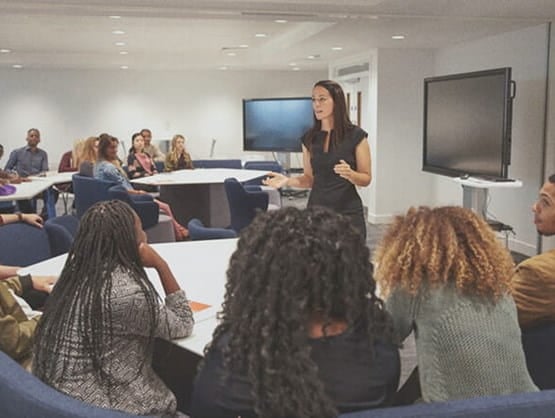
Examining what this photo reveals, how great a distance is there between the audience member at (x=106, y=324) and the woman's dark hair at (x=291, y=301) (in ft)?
1.65

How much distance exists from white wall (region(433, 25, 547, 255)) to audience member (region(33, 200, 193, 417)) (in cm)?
536

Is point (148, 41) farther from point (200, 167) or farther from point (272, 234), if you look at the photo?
point (272, 234)

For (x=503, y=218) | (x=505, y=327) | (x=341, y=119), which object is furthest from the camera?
(x=503, y=218)

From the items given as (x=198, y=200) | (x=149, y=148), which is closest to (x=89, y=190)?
(x=198, y=200)

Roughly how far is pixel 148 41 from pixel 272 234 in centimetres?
767

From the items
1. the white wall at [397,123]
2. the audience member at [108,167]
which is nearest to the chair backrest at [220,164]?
the white wall at [397,123]

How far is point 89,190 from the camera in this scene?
19.0 ft

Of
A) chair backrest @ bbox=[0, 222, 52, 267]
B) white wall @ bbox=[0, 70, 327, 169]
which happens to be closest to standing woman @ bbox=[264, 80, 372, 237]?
chair backrest @ bbox=[0, 222, 52, 267]

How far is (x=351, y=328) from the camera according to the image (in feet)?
4.10

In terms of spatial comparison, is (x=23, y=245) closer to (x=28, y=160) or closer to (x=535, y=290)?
(x=535, y=290)

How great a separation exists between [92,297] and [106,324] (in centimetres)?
8

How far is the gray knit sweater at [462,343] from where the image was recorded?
1.45 metres

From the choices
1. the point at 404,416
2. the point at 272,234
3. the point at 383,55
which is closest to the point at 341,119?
the point at 272,234

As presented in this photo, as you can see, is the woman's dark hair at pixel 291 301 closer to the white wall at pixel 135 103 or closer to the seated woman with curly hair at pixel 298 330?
the seated woman with curly hair at pixel 298 330
